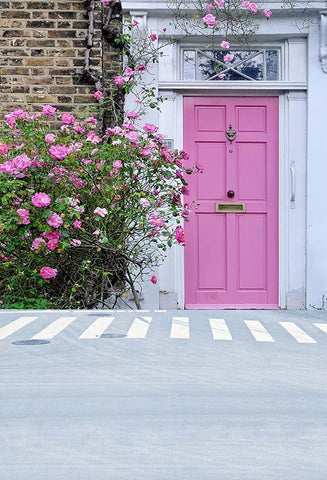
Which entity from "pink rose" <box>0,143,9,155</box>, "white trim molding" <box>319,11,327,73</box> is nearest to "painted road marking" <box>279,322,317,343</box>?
"pink rose" <box>0,143,9,155</box>

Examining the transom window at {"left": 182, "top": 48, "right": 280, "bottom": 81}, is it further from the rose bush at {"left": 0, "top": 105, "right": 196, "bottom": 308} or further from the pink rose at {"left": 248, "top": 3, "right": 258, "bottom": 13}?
the rose bush at {"left": 0, "top": 105, "right": 196, "bottom": 308}

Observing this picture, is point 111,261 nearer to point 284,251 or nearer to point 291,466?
point 284,251

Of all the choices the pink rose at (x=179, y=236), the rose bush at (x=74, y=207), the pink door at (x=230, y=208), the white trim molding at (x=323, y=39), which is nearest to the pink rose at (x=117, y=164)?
the rose bush at (x=74, y=207)

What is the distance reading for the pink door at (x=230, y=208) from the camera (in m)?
6.13

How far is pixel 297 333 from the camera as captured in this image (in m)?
1.93

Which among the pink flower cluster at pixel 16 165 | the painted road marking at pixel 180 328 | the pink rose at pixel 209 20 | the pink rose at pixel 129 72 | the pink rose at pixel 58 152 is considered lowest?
the painted road marking at pixel 180 328

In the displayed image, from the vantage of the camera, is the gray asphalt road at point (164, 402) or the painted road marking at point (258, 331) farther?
the painted road marking at point (258, 331)

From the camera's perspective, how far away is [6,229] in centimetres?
474

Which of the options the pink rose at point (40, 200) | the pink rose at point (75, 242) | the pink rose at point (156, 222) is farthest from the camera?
the pink rose at point (156, 222)

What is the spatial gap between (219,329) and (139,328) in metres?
0.21

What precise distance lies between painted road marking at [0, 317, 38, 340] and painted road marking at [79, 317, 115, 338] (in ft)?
0.64

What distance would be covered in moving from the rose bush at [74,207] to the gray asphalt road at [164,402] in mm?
2715

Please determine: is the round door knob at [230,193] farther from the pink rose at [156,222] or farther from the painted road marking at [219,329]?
the painted road marking at [219,329]

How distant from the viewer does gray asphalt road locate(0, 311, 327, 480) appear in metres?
1.00
